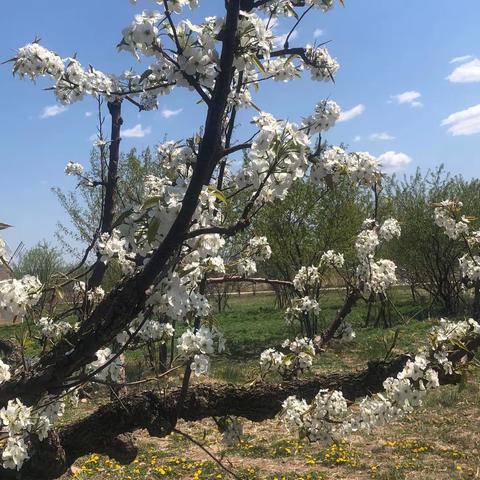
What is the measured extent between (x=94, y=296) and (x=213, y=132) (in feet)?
8.46

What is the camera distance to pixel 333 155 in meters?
2.34

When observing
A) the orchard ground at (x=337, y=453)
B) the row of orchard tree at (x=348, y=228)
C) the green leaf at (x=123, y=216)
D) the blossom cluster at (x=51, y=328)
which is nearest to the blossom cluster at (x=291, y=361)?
the orchard ground at (x=337, y=453)

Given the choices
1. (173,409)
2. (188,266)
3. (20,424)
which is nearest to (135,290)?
(188,266)

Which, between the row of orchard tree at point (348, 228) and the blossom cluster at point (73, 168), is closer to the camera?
the blossom cluster at point (73, 168)

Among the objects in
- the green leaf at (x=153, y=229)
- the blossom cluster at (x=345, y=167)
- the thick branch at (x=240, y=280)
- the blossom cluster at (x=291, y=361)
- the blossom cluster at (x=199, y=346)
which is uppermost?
the blossom cluster at (x=345, y=167)

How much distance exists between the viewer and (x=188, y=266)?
2.19 meters

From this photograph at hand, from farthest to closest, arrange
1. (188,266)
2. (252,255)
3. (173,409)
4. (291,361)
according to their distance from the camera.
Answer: (252,255)
(291,361)
(173,409)
(188,266)

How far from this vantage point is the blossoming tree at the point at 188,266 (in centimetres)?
182

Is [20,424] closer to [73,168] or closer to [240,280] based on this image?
[240,280]

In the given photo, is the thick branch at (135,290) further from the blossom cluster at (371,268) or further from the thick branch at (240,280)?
the blossom cluster at (371,268)

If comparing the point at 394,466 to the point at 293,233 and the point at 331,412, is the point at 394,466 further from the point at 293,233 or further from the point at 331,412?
the point at 293,233

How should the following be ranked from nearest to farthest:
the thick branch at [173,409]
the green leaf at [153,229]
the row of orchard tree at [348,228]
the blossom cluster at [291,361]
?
the green leaf at [153,229] < the thick branch at [173,409] < the blossom cluster at [291,361] < the row of orchard tree at [348,228]

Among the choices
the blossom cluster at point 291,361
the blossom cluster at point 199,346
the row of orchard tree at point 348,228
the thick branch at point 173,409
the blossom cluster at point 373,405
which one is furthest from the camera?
the row of orchard tree at point 348,228

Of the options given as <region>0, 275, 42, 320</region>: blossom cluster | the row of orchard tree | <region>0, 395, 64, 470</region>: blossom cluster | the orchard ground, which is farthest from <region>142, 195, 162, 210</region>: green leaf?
the row of orchard tree
